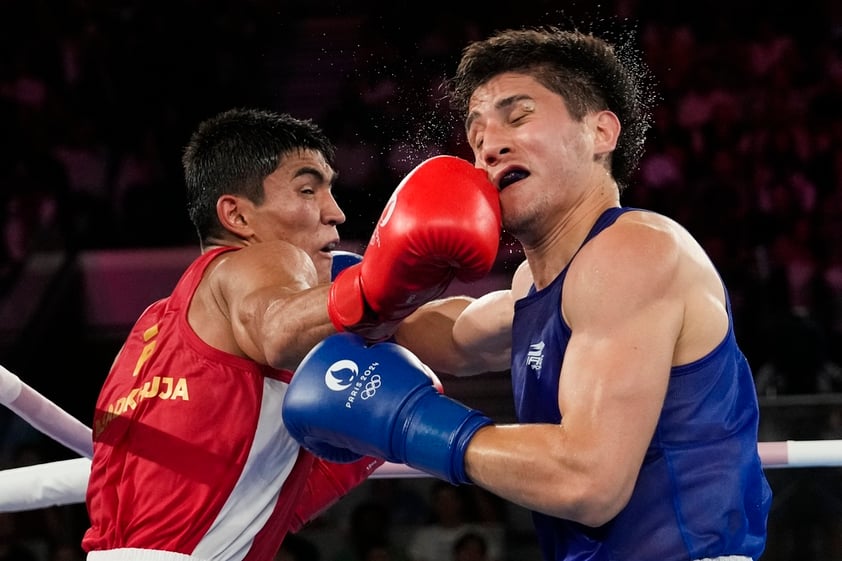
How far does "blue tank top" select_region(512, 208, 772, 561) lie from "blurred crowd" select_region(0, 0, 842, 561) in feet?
13.5

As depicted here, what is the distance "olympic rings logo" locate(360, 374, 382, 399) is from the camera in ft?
7.45

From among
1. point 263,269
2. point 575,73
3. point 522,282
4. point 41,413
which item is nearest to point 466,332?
point 522,282

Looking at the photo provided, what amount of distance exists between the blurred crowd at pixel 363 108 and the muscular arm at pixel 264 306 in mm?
3565

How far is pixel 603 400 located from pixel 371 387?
1.57ft

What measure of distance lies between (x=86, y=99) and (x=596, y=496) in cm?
715

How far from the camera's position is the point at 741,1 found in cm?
891

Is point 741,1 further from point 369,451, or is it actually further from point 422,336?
point 369,451

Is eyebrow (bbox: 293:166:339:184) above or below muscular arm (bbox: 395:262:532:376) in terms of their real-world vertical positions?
above

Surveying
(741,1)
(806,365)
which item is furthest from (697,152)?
(806,365)

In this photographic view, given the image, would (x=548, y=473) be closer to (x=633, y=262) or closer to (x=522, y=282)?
(x=633, y=262)

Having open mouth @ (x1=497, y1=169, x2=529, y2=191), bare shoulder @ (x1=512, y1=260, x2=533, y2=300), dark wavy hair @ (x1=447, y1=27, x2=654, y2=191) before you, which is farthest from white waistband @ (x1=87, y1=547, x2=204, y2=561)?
dark wavy hair @ (x1=447, y1=27, x2=654, y2=191)

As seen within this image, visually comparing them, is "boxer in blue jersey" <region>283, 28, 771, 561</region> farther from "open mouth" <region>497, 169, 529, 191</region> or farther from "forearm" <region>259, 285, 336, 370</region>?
"forearm" <region>259, 285, 336, 370</region>

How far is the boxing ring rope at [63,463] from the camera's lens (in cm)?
303

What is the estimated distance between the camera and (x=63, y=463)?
3229mm
